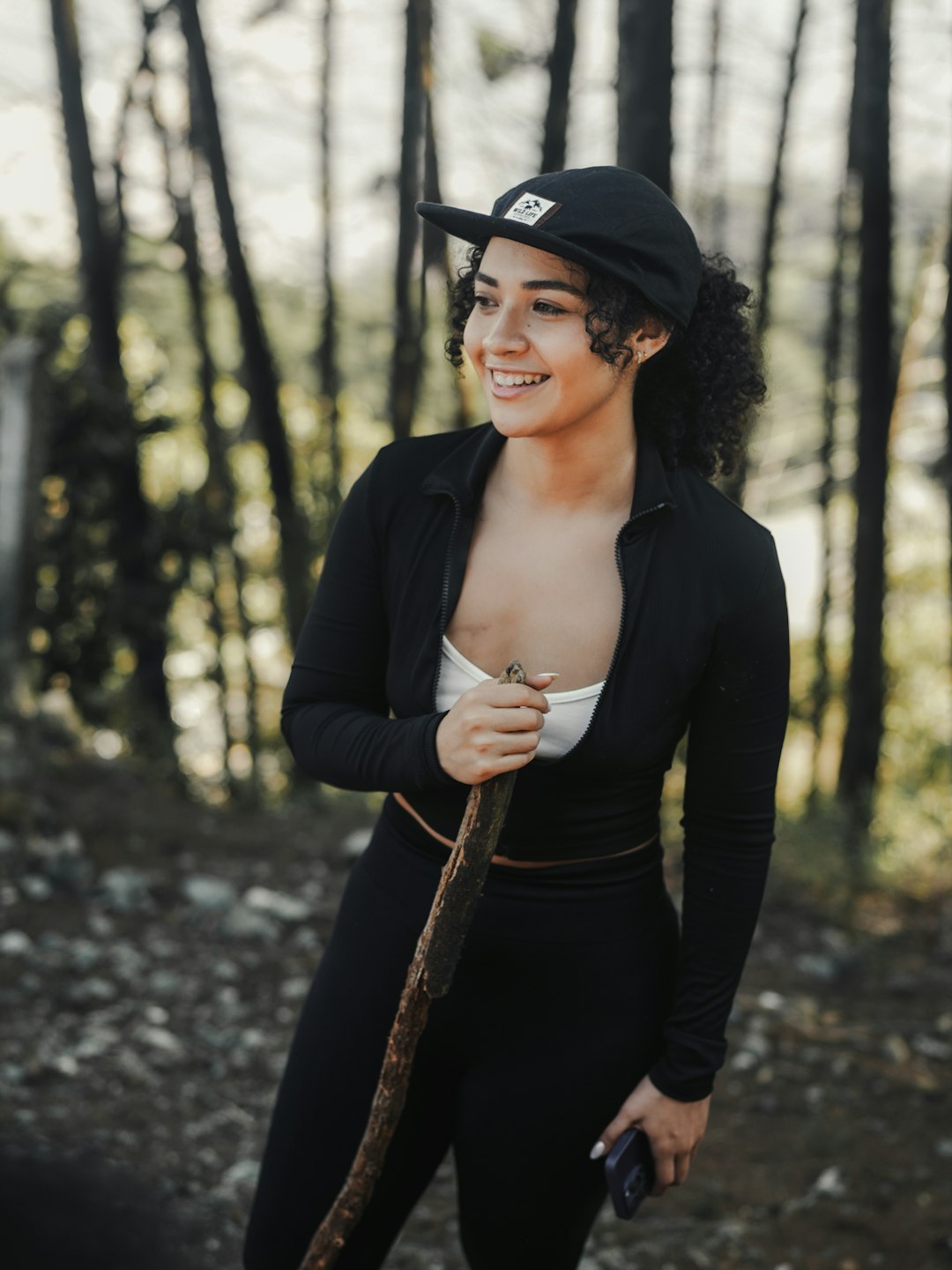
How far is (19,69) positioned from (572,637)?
12491mm

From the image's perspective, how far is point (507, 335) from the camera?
1.69 metres

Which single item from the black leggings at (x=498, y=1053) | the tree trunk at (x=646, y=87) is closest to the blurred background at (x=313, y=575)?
the tree trunk at (x=646, y=87)

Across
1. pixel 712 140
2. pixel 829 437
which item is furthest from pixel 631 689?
pixel 712 140

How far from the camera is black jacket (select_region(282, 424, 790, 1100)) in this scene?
1.75 m

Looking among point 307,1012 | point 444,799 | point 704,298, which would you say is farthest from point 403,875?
point 704,298

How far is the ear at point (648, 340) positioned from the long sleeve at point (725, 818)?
355mm

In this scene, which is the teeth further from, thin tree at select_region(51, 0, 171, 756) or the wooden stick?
thin tree at select_region(51, 0, 171, 756)

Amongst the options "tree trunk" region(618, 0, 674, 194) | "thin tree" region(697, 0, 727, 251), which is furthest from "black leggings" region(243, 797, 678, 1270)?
"thin tree" region(697, 0, 727, 251)

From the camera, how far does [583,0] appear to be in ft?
29.0

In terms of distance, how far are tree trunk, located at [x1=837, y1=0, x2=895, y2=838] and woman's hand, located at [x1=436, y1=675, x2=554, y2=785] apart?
6.75 meters

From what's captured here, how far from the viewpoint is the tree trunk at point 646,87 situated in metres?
4.55

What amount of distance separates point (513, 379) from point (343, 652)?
53 cm

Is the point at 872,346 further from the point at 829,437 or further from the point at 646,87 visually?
the point at 829,437

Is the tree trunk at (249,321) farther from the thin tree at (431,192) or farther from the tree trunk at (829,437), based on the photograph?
the tree trunk at (829,437)
